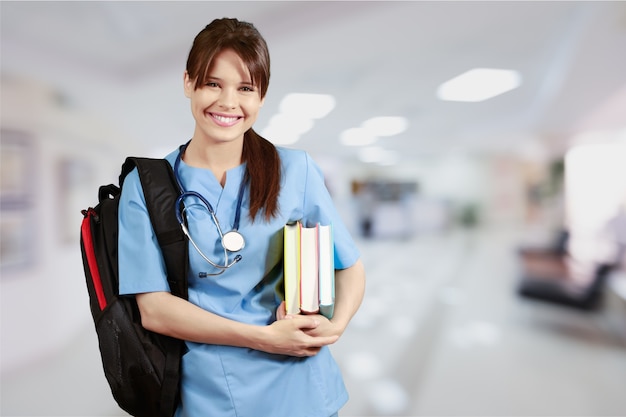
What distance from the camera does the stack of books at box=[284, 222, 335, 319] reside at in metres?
0.83

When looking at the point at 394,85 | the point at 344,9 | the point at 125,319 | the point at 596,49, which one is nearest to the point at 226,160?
the point at 125,319

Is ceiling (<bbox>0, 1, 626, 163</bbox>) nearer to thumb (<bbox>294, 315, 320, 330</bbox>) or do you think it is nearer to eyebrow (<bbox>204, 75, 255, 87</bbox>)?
eyebrow (<bbox>204, 75, 255, 87</bbox>)

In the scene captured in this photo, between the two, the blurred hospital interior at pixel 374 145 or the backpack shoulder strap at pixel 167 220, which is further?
the blurred hospital interior at pixel 374 145

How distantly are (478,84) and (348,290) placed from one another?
6.59 feet

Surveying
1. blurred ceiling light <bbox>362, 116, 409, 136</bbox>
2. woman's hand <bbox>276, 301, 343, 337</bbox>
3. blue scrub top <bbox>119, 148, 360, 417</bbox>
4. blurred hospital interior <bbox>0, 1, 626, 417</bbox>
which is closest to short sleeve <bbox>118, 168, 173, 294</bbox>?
blue scrub top <bbox>119, 148, 360, 417</bbox>

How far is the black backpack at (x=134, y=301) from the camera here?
780mm

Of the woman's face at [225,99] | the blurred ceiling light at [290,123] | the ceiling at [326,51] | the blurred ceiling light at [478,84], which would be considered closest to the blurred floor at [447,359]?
the ceiling at [326,51]

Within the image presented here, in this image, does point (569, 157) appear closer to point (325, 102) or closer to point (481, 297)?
point (481, 297)

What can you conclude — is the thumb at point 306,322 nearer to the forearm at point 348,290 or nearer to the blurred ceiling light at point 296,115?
the forearm at point 348,290

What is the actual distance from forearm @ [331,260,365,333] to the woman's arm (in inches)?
4.5

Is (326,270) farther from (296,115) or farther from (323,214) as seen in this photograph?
(296,115)

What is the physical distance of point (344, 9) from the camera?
66.9 inches

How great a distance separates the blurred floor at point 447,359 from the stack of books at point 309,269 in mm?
1127

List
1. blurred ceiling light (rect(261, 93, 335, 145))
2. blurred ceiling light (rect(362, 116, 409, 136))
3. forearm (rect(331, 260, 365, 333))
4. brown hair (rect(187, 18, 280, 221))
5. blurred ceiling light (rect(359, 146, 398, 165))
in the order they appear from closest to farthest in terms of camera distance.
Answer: brown hair (rect(187, 18, 280, 221))
forearm (rect(331, 260, 365, 333))
blurred ceiling light (rect(261, 93, 335, 145))
blurred ceiling light (rect(362, 116, 409, 136))
blurred ceiling light (rect(359, 146, 398, 165))
